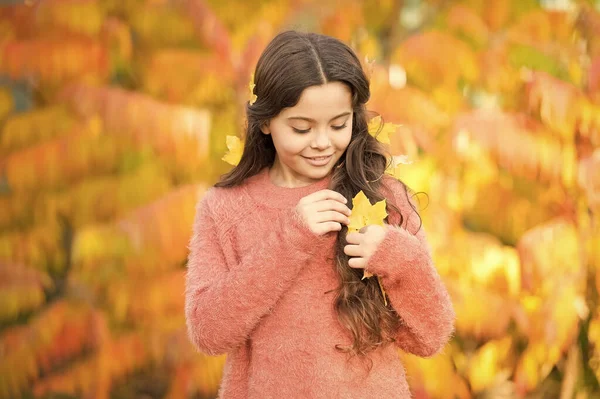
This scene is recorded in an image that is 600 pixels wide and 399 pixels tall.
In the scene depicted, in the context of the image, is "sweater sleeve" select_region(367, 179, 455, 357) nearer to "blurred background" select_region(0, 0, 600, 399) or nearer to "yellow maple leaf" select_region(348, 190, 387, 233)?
"yellow maple leaf" select_region(348, 190, 387, 233)

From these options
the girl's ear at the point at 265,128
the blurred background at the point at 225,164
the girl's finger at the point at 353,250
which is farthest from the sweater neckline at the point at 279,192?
the blurred background at the point at 225,164

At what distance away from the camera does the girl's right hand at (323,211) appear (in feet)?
5.74

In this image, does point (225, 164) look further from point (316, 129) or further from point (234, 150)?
point (316, 129)

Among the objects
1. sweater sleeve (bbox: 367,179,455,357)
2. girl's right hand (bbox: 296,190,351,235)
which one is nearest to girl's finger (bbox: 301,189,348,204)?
girl's right hand (bbox: 296,190,351,235)

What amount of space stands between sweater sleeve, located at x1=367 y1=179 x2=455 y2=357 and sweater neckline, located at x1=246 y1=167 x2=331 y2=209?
0.21m

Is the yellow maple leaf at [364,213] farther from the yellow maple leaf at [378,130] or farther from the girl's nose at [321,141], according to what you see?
the yellow maple leaf at [378,130]

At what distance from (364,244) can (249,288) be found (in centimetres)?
25

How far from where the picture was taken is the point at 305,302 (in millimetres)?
1853

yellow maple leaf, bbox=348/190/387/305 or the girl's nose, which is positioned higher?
the girl's nose

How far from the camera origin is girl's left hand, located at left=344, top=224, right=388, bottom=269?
1746 millimetres

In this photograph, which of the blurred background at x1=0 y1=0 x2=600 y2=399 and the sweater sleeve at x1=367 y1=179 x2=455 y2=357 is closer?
the sweater sleeve at x1=367 y1=179 x2=455 y2=357

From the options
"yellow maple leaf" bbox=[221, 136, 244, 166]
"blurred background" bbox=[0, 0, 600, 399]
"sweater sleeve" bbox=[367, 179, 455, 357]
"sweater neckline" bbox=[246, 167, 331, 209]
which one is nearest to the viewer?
"sweater sleeve" bbox=[367, 179, 455, 357]

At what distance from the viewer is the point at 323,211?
1760mm

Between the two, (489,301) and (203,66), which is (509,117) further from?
(203,66)
